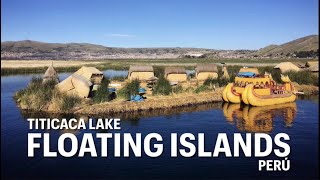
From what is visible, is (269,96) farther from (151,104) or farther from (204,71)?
(204,71)

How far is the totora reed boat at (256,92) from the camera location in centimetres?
2702

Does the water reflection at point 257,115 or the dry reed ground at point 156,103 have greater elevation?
the dry reed ground at point 156,103

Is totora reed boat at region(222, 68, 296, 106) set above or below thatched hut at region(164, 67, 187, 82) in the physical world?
below

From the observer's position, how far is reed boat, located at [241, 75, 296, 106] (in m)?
26.8

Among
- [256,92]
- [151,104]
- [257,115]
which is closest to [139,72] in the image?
[151,104]

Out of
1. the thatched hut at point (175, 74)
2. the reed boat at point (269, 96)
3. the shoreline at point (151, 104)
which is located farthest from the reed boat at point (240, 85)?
the thatched hut at point (175, 74)

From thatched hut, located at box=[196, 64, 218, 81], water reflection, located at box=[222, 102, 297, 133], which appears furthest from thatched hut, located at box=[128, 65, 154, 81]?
water reflection, located at box=[222, 102, 297, 133]

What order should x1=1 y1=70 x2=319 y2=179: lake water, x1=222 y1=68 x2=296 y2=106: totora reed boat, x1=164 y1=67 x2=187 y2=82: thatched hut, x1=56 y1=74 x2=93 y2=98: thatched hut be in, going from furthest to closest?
x1=164 y1=67 x2=187 y2=82: thatched hut < x1=222 y1=68 x2=296 y2=106: totora reed boat < x1=56 y1=74 x2=93 y2=98: thatched hut < x1=1 y1=70 x2=319 y2=179: lake water

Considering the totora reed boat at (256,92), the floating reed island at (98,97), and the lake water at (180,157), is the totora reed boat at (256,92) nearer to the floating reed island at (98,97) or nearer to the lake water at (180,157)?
the lake water at (180,157)

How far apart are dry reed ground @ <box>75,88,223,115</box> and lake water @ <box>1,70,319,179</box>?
31.1 inches

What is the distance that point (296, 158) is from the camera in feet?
50.5

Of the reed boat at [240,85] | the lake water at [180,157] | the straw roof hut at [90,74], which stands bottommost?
the lake water at [180,157]

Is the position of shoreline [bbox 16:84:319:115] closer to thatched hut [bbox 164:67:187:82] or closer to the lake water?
the lake water

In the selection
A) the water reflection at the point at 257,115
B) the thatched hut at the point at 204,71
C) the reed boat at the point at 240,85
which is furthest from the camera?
the thatched hut at the point at 204,71
